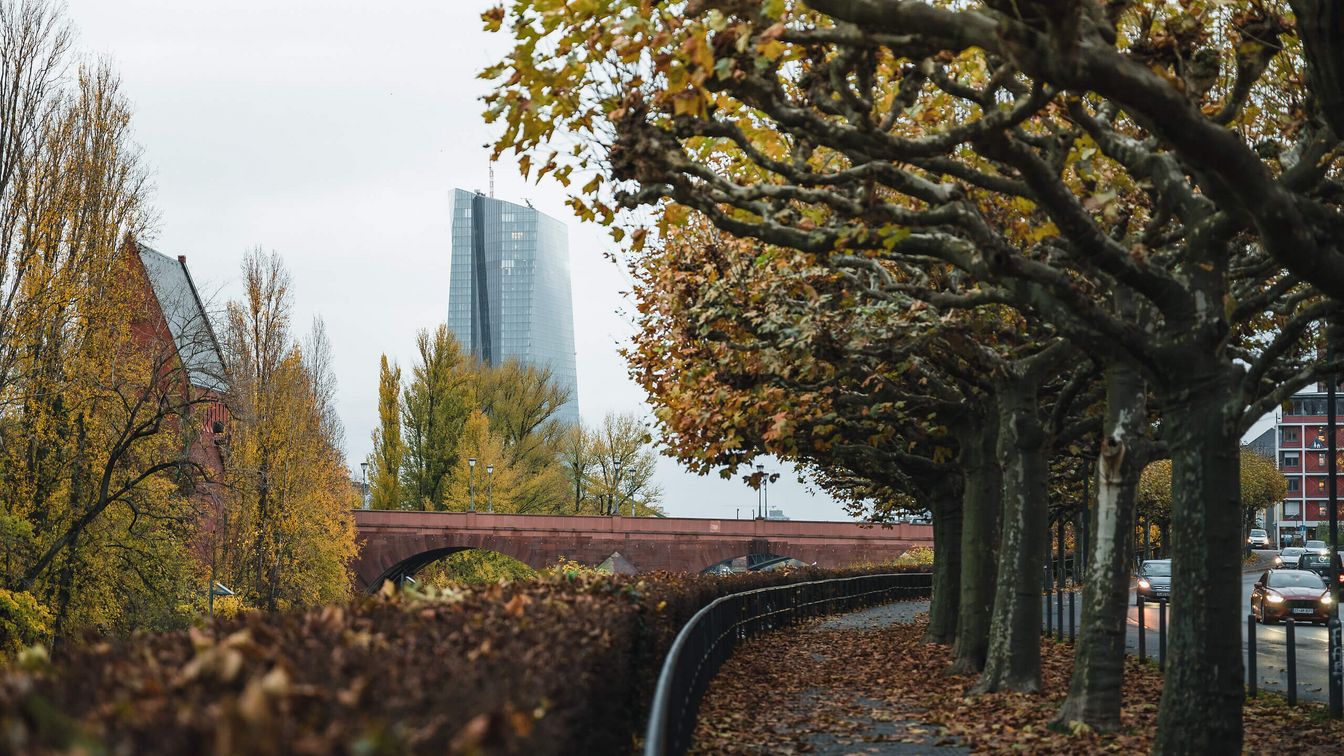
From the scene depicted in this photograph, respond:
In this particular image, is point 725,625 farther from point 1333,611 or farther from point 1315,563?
point 1315,563

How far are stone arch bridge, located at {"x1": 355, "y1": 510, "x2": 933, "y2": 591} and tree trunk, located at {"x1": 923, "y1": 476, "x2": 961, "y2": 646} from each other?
39564mm

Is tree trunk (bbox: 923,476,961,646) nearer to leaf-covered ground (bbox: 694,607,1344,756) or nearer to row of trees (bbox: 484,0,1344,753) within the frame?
leaf-covered ground (bbox: 694,607,1344,756)

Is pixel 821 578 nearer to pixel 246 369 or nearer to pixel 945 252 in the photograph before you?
pixel 246 369

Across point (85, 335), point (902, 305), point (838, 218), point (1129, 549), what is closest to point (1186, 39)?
point (838, 218)

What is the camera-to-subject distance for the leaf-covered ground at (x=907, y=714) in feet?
38.4

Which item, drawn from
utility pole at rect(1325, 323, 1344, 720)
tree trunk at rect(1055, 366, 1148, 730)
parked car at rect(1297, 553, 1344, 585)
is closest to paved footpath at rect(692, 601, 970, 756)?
tree trunk at rect(1055, 366, 1148, 730)

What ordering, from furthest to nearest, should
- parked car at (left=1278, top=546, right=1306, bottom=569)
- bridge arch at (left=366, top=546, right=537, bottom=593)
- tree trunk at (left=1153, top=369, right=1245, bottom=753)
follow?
1. parked car at (left=1278, top=546, right=1306, bottom=569)
2. bridge arch at (left=366, top=546, right=537, bottom=593)
3. tree trunk at (left=1153, top=369, right=1245, bottom=753)

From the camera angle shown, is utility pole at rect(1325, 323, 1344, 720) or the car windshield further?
the car windshield

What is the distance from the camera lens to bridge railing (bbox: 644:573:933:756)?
6449 mm

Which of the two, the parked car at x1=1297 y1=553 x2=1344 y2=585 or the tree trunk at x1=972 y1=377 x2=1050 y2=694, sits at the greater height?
the tree trunk at x1=972 y1=377 x2=1050 y2=694

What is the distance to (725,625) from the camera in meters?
18.4

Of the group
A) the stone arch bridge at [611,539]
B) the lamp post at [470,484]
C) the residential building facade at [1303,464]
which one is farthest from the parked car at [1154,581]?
the residential building facade at [1303,464]

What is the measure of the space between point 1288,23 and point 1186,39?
669 millimetres

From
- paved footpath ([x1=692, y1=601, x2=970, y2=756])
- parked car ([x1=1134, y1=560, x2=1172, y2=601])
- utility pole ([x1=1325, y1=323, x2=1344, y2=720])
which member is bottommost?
parked car ([x1=1134, y1=560, x2=1172, y2=601])
